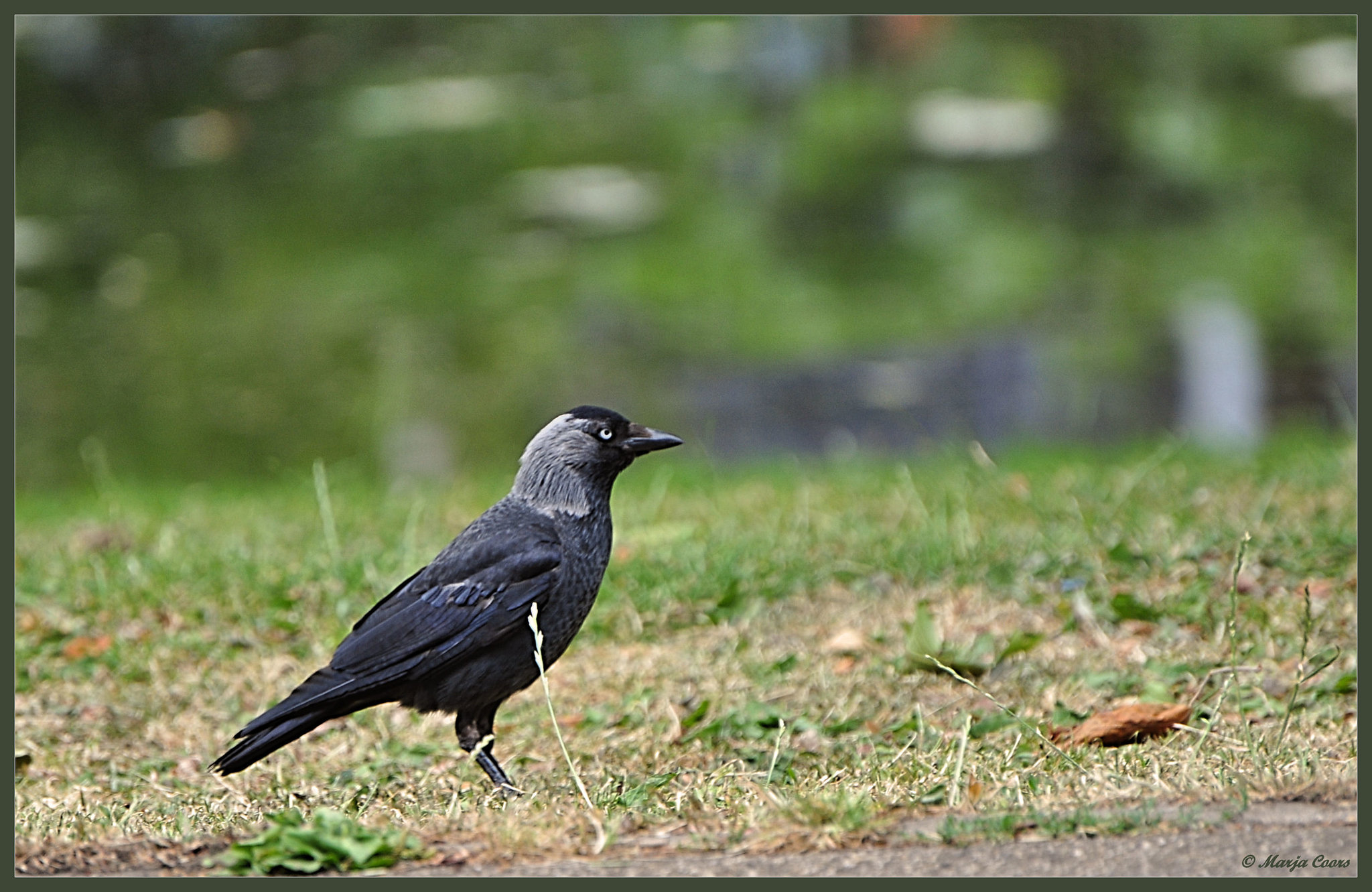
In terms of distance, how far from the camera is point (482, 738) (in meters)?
4.09

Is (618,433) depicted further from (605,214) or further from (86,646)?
(605,214)

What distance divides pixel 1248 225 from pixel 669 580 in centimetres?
686

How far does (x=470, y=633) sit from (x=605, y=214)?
26.5ft

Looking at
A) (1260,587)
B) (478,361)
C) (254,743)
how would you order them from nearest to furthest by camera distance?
(254,743) < (1260,587) < (478,361)

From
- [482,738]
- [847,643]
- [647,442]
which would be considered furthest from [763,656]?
[482,738]

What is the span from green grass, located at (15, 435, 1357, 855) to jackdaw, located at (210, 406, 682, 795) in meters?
0.21

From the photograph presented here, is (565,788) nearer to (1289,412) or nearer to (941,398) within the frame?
(941,398)

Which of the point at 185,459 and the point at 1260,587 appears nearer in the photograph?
the point at 1260,587

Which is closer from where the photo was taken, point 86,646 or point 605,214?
point 86,646

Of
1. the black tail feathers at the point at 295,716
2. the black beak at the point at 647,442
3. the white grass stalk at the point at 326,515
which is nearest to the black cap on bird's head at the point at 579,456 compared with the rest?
the black beak at the point at 647,442

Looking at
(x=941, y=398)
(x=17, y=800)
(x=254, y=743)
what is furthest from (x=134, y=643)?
(x=941, y=398)

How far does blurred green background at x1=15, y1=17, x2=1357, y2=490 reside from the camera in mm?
10211

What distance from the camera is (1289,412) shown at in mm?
10406

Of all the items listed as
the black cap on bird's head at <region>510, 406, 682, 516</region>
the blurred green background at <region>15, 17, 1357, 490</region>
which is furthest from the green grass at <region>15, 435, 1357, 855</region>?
the blurred green background at <region>15, 17, 1357, 490</region>
